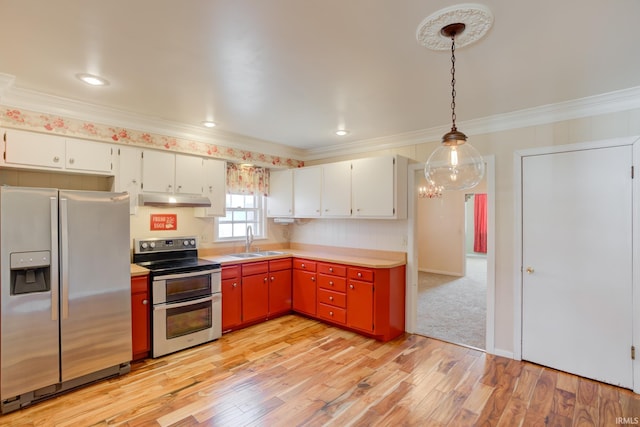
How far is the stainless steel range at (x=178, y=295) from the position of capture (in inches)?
124

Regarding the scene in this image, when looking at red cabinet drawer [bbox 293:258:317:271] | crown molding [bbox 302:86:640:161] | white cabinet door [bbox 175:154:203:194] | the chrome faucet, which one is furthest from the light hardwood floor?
crown molding [bbox 302:86:640:161]

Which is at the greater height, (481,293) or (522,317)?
(522,317)

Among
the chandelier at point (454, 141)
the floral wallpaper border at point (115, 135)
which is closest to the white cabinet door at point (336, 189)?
the floral wallpaper border at point (115, 135)

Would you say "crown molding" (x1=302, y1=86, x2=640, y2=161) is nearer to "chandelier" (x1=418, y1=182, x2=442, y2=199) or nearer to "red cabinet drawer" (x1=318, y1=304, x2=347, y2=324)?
"red cabinet drawer" (x1=318, y1=304, x2=347, y2=324)

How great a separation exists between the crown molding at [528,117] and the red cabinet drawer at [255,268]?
81.2 inches

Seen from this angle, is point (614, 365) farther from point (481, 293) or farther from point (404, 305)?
point (481, 293)

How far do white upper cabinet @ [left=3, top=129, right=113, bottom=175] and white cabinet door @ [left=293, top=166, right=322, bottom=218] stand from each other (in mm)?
2356

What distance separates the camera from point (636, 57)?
2006 millimetres

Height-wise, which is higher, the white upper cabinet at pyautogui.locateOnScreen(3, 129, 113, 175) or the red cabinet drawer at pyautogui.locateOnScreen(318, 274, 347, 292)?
the white upper cabinet at pyautogui.locateOnScreen(3, 129, 113, 175)

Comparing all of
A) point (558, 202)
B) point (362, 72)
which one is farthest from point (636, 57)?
point (362, 72)

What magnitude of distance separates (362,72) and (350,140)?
6.76 feet

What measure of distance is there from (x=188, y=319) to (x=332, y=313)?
1.73 m

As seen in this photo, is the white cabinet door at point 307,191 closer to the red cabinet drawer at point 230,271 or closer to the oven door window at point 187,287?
the red cabinet drawer at point 230,271

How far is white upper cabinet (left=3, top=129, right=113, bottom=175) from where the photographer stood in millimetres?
2609
